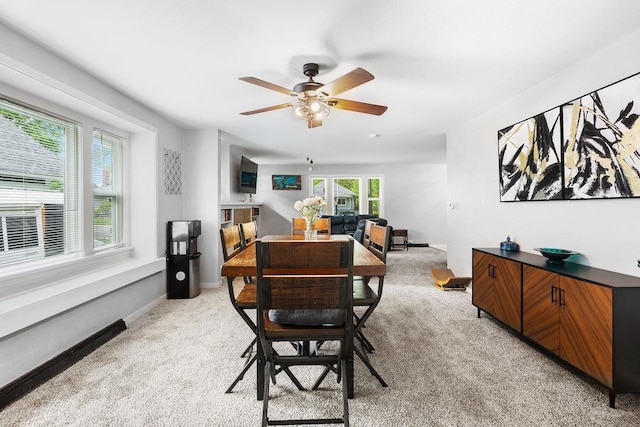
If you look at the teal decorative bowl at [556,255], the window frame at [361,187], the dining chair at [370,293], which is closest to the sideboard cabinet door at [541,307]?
the teal decorative bowl at [556,255]

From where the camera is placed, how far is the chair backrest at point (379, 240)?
2.04 meters

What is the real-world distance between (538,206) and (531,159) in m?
0.44

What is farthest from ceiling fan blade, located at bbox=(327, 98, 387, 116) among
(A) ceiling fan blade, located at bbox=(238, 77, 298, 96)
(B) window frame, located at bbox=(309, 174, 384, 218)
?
(B) window frame, located at bbox=(309, 174, 384, 218)

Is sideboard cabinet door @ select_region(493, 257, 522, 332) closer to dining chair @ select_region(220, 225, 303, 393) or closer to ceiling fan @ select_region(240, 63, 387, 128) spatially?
ceiling fan @ select_region(240, 63, 387, 128)

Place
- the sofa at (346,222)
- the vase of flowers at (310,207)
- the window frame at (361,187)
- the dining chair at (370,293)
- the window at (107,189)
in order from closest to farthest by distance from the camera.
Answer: the dining chair at (370,293) → the vase of flowers at (310,207) → the window at (107,189) → the sofa at (346,222) → the window frame at (361,187)

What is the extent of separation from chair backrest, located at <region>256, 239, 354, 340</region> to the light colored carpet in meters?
0.74

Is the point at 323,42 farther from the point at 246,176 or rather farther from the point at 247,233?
the point at 246,176

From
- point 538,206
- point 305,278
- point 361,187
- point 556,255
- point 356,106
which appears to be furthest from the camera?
point 361,187

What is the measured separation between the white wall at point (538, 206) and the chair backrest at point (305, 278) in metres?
1.99

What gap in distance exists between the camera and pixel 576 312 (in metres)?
1.83

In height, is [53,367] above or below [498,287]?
below

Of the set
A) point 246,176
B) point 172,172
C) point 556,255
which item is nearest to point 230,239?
point 172,172

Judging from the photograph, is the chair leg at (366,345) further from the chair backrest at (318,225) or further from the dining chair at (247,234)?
the chair backrest at (318,225)

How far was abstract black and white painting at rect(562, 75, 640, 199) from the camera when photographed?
1.83m
